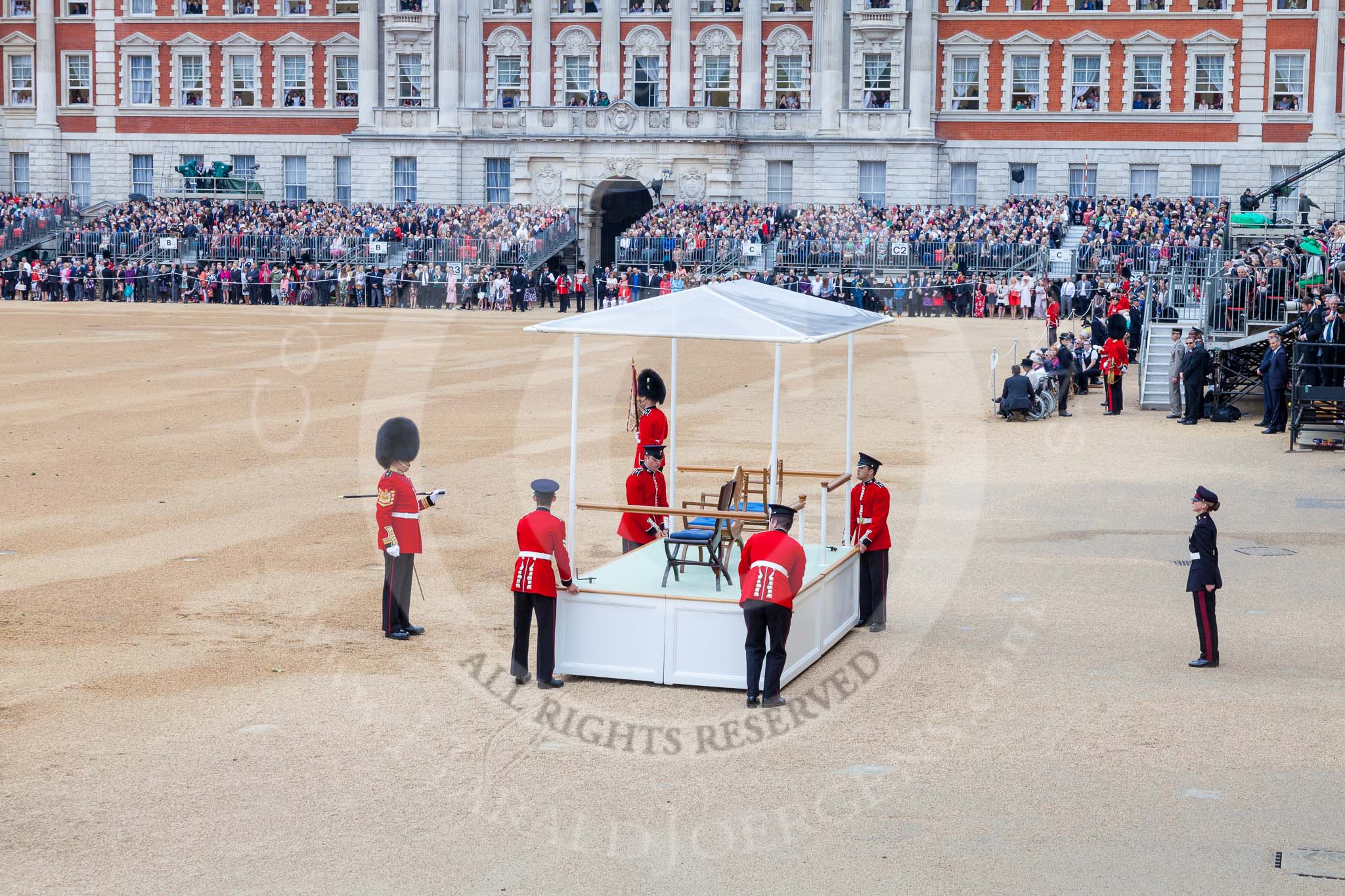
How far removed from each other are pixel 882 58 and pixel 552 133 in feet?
44.2

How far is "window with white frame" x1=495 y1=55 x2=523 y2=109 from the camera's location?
6788cm

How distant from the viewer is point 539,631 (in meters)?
12.5

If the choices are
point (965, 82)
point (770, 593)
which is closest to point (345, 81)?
point (965, 82)

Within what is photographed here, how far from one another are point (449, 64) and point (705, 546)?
57.1m

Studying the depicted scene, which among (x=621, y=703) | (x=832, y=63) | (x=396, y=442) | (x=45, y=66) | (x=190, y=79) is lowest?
(x=621, y=703)

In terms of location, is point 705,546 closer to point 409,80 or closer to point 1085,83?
point 1085,83

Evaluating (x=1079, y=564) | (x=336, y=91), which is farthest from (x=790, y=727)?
(x=336, y=91)

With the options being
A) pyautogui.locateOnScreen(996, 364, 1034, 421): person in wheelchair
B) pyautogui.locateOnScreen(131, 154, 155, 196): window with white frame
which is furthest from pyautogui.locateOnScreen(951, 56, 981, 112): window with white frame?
pyautogui.locateOnScreen(996, 364, 1034, 421): person in wheelchair

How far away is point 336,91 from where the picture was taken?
232 ft

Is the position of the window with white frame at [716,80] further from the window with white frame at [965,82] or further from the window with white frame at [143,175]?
the window with white frame at [143,175]

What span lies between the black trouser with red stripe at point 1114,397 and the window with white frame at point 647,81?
129 ft

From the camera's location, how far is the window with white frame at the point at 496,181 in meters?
67.5

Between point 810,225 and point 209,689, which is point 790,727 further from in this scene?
point 810,225

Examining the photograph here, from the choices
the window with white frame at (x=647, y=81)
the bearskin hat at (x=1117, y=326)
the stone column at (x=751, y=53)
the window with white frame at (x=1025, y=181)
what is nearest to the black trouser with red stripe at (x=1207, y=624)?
the bearskin hat at (x=1117, y=326)
